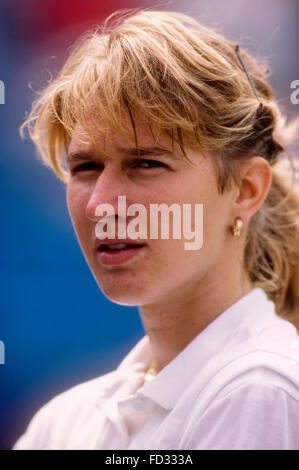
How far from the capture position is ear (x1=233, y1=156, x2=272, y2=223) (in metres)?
0.92

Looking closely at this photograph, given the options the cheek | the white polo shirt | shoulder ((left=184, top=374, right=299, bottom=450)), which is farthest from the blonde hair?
shoulder ((left=184, top=374, right=299, bottom=450))

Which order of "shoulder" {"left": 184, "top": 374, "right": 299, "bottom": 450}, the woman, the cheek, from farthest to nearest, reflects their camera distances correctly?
the cheek < the woman < "shoulder" {"left": 184, "top": 374, "right": 299, "bottom": 450}

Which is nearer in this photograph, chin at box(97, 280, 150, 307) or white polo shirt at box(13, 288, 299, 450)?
white polo shirt at box(13, 288, 299, 450)

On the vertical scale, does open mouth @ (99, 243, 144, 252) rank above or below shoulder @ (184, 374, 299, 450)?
above

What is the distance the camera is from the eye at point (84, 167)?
0.90 metres

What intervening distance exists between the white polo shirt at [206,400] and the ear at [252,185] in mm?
159

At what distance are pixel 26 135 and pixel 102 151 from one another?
957 millimetres

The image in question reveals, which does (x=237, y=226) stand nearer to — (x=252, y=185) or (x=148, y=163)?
(x=252, y=185)

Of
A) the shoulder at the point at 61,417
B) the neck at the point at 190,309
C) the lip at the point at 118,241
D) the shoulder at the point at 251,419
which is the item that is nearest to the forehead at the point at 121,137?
the lip at the point at 118,241

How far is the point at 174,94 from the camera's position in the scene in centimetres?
82

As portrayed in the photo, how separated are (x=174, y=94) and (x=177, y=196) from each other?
6.6 inches

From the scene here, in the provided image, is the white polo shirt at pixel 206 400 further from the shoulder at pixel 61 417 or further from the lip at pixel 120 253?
the lip at pixel 120 253

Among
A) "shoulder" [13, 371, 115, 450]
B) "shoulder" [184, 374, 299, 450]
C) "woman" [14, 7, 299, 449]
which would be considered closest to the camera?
"shoulder" [184, 374, 299, 450]

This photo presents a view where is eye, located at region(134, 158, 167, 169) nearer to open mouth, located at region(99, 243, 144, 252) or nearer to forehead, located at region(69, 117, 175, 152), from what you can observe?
forehead, located at region(69, 117, 175, 152)
